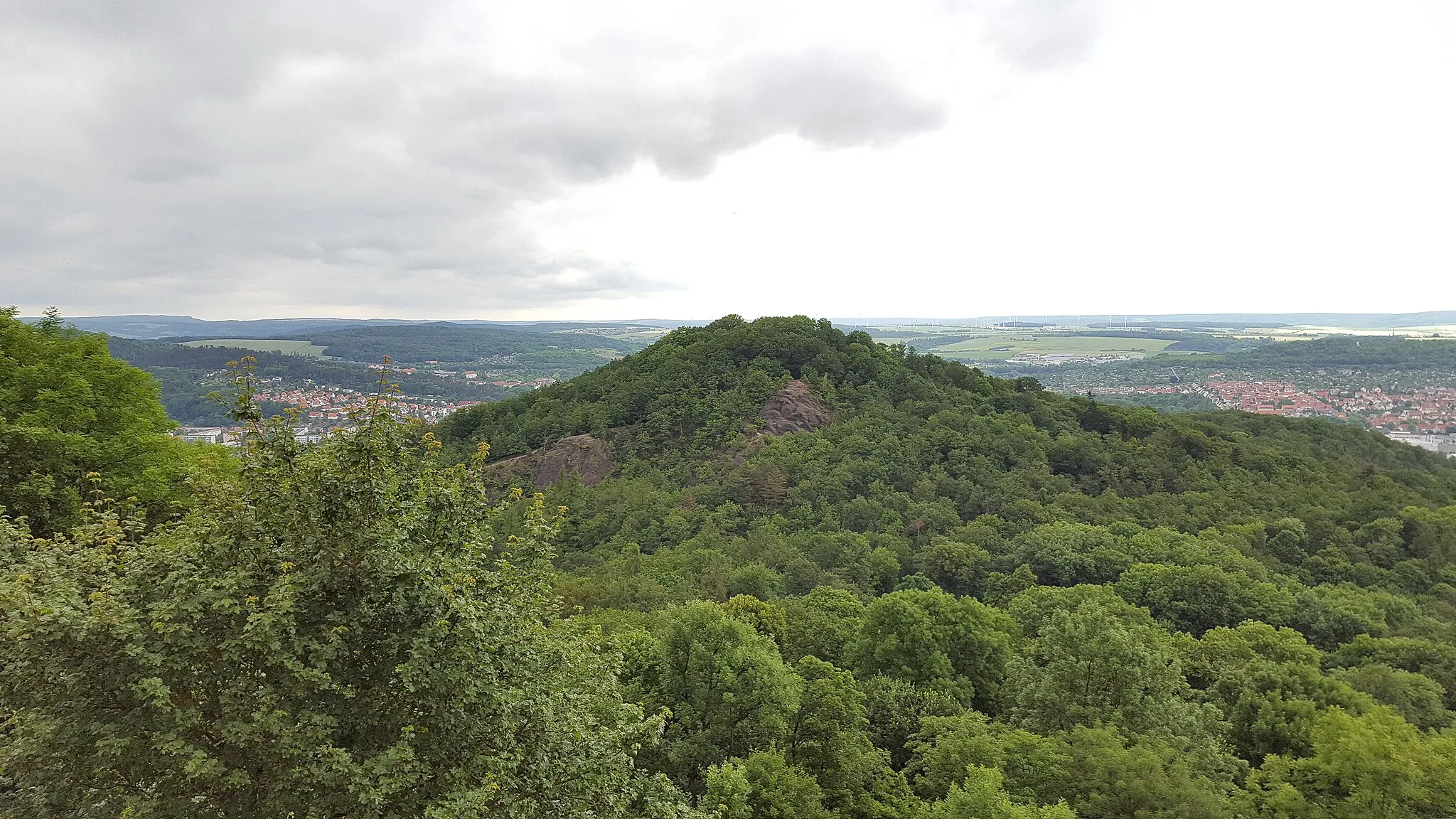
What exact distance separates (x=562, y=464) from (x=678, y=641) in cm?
5276

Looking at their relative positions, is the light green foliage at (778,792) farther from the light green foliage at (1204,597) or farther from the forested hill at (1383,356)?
the forested hill at (1383,356)

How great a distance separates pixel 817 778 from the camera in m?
20.8

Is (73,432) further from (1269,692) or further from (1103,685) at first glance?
(1269,692)

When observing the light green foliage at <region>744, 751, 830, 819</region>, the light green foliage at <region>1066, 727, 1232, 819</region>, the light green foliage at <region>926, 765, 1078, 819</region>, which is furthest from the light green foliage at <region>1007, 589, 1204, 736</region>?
the light green foliage at <region>744, 751, 830, 819</region>

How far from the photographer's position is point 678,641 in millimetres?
23938

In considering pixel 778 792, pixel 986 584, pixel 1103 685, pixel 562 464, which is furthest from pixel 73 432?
pixel 562 464

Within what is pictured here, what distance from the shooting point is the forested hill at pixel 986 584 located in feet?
66.9

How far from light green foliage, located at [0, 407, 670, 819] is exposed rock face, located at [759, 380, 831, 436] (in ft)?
208

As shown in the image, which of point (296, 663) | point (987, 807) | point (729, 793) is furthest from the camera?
point (729, 793)

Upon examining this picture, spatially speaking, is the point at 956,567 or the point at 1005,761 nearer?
the point at 1005,761

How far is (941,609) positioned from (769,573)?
15466 mm

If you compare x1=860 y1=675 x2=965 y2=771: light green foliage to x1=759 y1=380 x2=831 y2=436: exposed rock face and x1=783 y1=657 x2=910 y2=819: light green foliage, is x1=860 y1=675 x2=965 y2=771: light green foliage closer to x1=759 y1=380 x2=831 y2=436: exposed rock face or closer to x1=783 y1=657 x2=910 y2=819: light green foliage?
x1=783 y1=657 x2=910 y2=819: light green foliage

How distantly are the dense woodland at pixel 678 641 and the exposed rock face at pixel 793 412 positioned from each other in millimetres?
12350

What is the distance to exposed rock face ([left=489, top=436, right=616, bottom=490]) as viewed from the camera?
237ft
